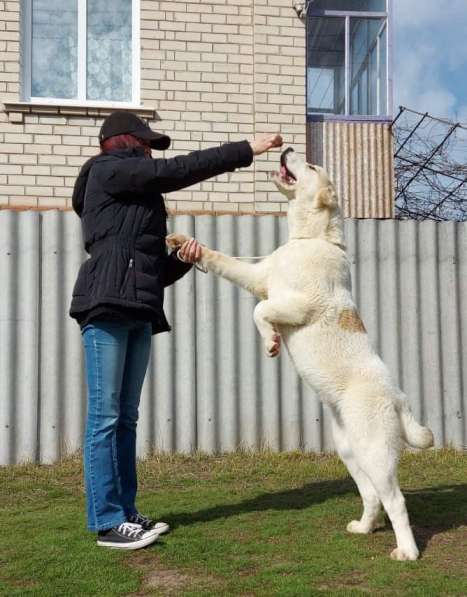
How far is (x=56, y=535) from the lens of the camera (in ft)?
13.5

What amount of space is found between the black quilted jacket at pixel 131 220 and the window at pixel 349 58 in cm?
617

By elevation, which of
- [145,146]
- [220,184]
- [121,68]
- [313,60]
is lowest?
[145,146]

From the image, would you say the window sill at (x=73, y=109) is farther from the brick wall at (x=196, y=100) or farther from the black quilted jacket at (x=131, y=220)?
the black quilted jacket at (x=131, y=220)

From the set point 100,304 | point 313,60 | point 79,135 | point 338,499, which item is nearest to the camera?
point 100,304

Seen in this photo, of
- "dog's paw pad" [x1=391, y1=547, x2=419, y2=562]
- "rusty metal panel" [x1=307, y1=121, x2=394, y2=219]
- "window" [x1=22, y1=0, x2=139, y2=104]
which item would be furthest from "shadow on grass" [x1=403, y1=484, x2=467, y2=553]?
"window" [x1=22, y1=0, x2=139, y2=104]

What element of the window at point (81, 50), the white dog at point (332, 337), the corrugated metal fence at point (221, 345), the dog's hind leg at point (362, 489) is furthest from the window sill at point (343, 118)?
the dog's hind leg at point (362, 489)

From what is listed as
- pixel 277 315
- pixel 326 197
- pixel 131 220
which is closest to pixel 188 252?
pixel 131 220

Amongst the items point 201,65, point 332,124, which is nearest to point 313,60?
point 332,124

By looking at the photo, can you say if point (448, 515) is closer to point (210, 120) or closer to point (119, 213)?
point (119, 213)

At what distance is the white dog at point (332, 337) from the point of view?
3711 mm

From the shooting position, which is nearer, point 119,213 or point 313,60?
point 119,213

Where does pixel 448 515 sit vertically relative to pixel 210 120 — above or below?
below

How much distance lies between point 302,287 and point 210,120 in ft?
16.9

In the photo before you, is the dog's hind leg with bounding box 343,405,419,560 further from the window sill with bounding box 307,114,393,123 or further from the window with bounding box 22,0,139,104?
the window sill with bounding box 307,114,393,123
